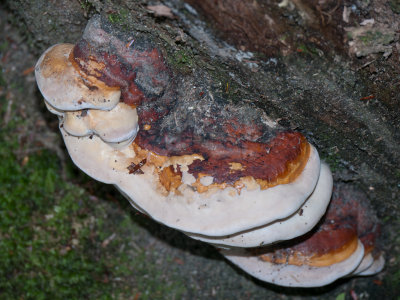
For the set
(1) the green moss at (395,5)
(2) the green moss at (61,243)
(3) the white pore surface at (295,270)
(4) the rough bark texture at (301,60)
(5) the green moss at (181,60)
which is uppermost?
(1) the green moss at (395,5)

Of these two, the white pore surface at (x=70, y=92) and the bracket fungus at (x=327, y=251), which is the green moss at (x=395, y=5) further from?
the bracket fungus at (x=327, y=251)

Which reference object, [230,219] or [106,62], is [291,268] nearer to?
[230,219]

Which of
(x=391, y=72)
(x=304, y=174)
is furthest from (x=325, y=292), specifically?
(x=391, y=72)

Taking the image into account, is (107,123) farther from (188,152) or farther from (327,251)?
(327,251)

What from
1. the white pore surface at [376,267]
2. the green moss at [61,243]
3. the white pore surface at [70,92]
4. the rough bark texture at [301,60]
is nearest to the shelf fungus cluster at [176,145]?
the white pore surface at [70,92]

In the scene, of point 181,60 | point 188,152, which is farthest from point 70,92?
point 188,152
